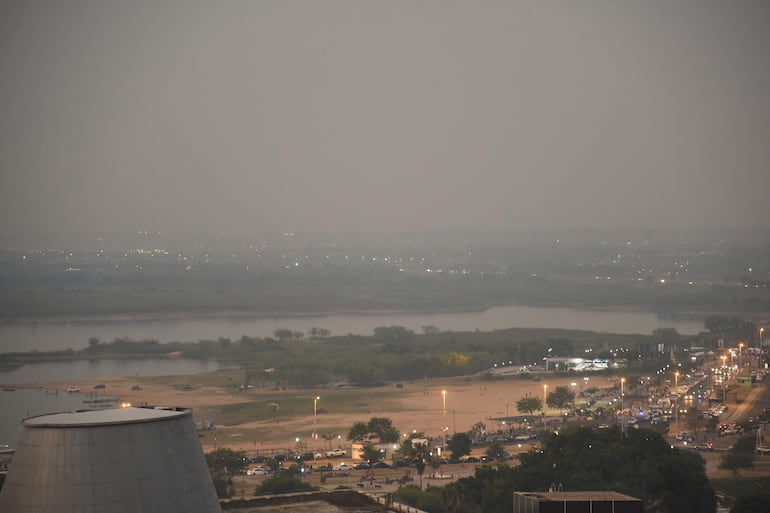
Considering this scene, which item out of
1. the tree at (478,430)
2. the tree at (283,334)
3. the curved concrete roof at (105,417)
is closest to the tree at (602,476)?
the curved concrete roof at (105,417)

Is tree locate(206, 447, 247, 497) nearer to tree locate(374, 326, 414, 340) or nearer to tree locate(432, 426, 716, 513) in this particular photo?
tree locate(432, 426, 716, 513)

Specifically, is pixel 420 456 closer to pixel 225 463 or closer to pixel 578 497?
pixel 225 463

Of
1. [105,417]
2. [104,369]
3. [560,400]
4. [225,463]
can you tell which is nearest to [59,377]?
[104,369]

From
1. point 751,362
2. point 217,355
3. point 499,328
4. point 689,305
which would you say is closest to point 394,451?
point 751,362

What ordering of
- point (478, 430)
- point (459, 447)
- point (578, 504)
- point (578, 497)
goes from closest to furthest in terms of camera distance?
point (578, 504), point (578, 497), point (459, 447), point (478, 430)

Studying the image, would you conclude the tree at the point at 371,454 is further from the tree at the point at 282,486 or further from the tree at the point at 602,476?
the tree at the point at 602,476

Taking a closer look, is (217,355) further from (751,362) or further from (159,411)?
(159,411)

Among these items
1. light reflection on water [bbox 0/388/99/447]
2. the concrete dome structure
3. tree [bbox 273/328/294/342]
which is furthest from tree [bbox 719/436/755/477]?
tree [bbox 273/328/294/342]
